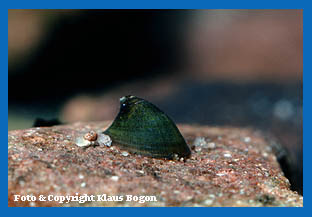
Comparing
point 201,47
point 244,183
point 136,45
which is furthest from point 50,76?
point 201,47

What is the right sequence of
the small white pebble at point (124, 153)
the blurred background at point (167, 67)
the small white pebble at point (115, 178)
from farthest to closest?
1. the blurred background at point (167, 67)
2. the small white pebble at point (124, 153)
3. the small white pebble at point (115, 178)

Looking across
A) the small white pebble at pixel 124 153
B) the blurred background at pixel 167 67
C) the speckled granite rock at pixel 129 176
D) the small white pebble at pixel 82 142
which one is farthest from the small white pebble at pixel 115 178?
the blurred background at pixel 167 67

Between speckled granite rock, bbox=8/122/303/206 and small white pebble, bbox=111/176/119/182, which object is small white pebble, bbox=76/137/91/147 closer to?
speckled granite rock, bbox=8/122/303/206

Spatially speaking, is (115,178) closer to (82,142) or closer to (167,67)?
(82,142)

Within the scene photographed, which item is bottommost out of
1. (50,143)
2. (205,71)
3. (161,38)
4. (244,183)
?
(244,183)

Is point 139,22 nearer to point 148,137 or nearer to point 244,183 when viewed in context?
point 148,137

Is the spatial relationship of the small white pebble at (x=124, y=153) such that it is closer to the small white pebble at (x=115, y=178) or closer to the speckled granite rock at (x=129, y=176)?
the speckled granite rock at (x=129, y=176)

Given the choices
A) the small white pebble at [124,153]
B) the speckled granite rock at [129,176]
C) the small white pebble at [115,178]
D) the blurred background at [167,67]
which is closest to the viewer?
the speckled granite rock at [129,176]
